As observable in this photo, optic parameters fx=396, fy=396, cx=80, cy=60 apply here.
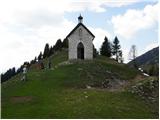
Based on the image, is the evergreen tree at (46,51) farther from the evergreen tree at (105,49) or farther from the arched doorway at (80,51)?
the arched doorway at (80,51)

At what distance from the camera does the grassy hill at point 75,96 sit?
41125 millimetres

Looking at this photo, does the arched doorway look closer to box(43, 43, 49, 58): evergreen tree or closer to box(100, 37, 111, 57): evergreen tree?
box(100, 37, 111, 57): evergreen tree

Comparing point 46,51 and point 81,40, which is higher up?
point 46,51

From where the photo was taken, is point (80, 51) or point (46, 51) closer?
point (80, 51)

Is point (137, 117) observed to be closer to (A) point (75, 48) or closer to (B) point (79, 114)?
(B) point (79, 114)

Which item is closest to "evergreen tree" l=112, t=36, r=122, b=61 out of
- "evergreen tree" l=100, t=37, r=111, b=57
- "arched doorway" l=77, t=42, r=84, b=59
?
"evergreen tree" l=100, t=37, r=111, b=57

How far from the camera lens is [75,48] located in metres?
78.0

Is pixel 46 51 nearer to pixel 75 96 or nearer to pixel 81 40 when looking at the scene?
pixel 81 40

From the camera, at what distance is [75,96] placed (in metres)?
48.3

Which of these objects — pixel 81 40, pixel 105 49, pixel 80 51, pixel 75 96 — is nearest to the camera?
pixel 75 96

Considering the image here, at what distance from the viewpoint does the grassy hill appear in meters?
41.1

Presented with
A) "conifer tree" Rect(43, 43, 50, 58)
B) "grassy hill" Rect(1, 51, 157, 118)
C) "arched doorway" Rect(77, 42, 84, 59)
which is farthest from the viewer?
"conifer tree" Rect(43, 43, 50, 58)

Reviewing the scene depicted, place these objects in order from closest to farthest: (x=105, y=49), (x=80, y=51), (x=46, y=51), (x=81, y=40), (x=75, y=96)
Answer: (x=75, y=96) → (x=81, y=40) → (x=80, y=51) → (x=105, y=49) → (x=46, y=51)

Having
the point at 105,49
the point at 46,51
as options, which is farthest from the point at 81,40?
the point at 46,51
